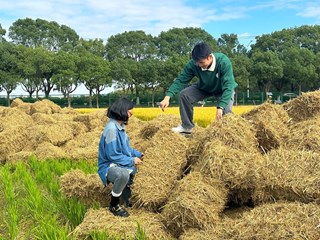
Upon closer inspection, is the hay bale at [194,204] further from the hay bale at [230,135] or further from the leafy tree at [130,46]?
the leafy tree at [130,46]

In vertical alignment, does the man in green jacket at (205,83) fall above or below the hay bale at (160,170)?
above

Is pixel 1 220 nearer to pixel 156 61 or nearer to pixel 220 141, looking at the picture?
pixel 220 141

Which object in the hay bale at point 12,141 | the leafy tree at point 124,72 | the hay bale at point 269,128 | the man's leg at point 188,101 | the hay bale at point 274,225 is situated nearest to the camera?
the hay bale at point 274,225

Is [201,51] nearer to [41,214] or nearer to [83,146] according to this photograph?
[41,214]

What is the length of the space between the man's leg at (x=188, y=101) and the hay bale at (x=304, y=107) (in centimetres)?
133

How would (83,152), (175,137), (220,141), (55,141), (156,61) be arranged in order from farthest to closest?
(156,61) → (55,141) → (83,152) → (175,137) → (220,141)

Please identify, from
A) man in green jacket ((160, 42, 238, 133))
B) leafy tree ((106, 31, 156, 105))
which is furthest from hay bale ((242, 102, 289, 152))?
leafy tree ((106, 31, 156, 105))

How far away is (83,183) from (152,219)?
4.41 ft

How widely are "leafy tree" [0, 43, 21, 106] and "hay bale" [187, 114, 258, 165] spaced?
50448 millimetres

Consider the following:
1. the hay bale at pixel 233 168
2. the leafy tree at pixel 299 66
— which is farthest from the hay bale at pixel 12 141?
the leafy tree at pixel 299 66

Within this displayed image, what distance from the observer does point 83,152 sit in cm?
962

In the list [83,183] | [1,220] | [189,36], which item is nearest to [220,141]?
[83,183]

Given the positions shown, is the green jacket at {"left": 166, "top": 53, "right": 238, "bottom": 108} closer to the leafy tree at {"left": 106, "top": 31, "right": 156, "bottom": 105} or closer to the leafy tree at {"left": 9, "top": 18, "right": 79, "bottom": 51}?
the leafy tree at {"left": 106, "top": 31, "right": 156, "bottom": 105}

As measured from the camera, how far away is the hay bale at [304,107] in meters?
5.90
